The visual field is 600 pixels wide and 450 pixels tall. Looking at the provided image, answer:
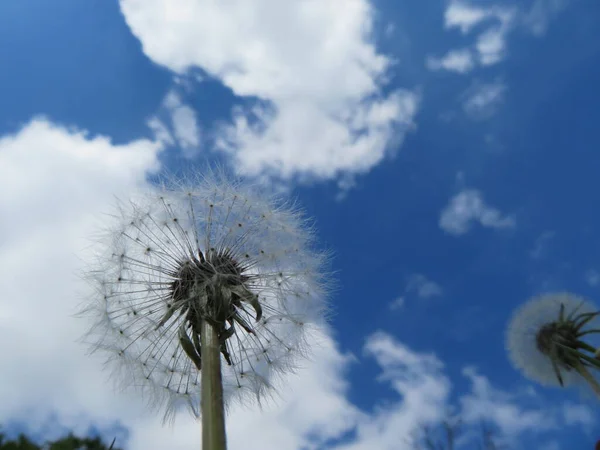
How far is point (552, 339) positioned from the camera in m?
15.9

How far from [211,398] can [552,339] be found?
12556mm

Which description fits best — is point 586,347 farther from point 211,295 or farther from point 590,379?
point 211,295

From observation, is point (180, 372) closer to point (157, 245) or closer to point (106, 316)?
point (106, 316)

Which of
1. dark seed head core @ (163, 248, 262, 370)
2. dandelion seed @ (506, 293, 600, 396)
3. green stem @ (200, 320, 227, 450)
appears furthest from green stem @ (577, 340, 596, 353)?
green stem @ (200, 320, 227, 450)

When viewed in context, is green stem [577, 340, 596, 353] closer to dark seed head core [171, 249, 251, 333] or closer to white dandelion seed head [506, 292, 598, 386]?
white dandelion seed head [506, 292, 598, 386]

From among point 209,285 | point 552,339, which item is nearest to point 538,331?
point 552,339

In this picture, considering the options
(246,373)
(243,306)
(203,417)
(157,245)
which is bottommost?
(203,417)

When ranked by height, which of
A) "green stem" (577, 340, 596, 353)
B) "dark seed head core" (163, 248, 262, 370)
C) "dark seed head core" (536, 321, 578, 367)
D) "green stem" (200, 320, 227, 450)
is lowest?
"green stem" (200, 320, 227, 450)

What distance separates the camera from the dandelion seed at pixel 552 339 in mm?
15273

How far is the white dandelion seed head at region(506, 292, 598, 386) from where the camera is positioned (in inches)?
633

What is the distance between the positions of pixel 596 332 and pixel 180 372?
1146 centimetres

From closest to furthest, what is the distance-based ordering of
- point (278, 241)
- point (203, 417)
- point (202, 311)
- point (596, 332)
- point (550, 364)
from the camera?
1. point (203, 417)
2. point (202, 311)
3. point (278, 241)
4. point (596, 332)
5. point (550, 364)

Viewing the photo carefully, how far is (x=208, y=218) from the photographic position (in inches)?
401

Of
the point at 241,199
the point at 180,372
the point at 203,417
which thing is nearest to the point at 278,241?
the point at 241,199
